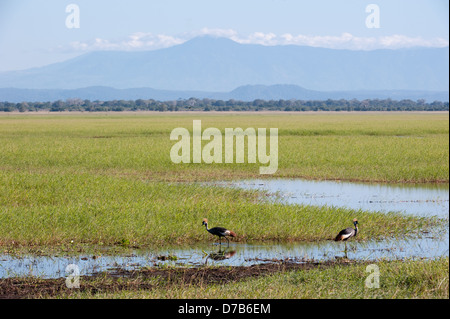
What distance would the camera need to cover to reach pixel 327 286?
9.50 m

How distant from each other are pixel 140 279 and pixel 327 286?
2.87m

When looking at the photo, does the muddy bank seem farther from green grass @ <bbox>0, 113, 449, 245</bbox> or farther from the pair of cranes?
green grass @ <bbox>0, 113, 449, 245</bbox>

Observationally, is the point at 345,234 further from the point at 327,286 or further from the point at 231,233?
the point at 327,286

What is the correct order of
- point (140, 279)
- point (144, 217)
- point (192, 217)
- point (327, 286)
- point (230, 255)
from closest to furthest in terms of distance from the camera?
point (327, 286) < point (140, 279) < point (230, 255) < point (144, 217) < point (192, 217)

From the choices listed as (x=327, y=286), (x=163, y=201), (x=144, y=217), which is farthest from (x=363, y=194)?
(x=327, y=286)

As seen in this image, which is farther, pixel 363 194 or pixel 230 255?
pixel 363 194

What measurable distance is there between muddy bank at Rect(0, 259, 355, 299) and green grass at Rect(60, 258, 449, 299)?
225mm

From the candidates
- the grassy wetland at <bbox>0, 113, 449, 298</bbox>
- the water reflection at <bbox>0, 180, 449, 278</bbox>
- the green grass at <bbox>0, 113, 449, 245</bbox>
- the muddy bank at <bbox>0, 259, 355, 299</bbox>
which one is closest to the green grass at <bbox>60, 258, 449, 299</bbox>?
the grassy wetland at <bbox>0, 113, 449, 298</bbox>

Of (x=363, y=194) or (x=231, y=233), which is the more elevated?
(x=231, y=233)

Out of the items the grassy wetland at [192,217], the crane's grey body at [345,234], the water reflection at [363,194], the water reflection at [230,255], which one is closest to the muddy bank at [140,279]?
the grassy wetland at [192,217]

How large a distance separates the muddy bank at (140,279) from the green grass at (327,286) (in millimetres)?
225
